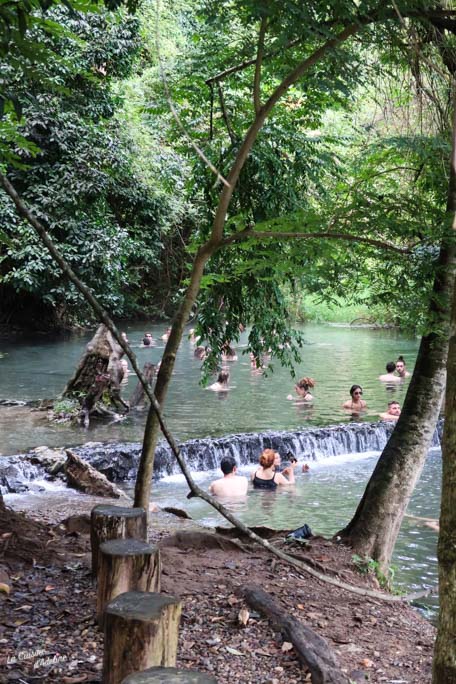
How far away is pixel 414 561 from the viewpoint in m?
9.02

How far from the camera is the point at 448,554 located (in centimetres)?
266

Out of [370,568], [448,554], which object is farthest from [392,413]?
[448,554]

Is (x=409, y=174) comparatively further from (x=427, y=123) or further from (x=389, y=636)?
(x=389, y=636)

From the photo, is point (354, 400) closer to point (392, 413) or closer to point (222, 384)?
point (392, 413)

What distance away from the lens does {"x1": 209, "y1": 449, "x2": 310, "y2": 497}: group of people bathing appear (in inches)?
436

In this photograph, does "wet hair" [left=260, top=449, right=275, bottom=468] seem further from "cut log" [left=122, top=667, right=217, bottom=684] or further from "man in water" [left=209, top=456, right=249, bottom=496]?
"cut log" [left=122, top=667, right=217, bottom=684]

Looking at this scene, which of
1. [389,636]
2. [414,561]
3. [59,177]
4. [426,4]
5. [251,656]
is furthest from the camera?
[59,177]

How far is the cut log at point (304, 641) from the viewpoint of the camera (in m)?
4.11

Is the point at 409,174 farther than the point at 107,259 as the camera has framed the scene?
No

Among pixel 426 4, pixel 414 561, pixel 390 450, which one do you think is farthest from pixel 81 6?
pixel 414 561

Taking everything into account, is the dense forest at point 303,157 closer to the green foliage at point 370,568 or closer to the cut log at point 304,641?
the green foliage at point 370,568

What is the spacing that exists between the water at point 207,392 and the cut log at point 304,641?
859cm

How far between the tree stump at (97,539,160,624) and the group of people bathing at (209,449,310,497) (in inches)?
266

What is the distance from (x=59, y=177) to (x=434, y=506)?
12451 mm
